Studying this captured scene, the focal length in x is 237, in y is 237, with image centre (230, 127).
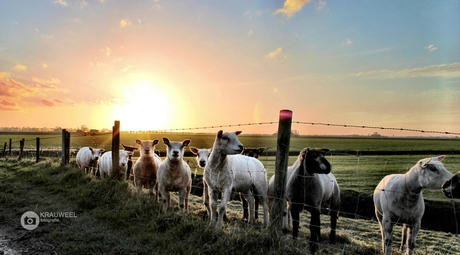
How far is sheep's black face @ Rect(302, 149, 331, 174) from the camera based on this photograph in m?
4.73

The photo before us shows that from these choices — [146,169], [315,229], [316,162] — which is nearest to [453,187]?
[316,162]

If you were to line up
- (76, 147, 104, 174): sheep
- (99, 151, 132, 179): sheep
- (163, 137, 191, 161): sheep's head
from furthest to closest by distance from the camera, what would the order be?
(76, 147, 104, 174): sheep < (99, 151, 132, 179): sheep < (163, 137, 191, 161): sheep's head

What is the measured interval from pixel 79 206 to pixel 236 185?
387 centimetres

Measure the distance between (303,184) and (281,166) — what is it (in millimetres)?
1159

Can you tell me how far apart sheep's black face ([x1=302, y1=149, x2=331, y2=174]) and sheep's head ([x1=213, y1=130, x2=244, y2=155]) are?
1468 millimetres

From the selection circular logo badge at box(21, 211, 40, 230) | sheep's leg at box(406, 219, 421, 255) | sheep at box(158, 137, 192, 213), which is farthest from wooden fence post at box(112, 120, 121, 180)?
sheep's leg at box(406, 219, 421, 255)

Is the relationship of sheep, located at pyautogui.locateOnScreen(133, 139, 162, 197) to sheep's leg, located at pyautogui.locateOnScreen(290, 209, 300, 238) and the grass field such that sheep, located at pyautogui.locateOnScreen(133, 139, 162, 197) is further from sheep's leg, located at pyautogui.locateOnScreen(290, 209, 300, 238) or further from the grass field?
sheep's leg, located at pyautogui.locateOnScreen(290, 209, 300, 238)

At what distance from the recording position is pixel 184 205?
6633 mm

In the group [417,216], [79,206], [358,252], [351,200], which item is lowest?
[351,200]

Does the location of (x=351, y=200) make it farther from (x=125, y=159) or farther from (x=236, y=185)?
(x=125, y=159)

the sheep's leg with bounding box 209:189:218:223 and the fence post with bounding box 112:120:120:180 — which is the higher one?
the fence post with bounding box 112:120:120:180

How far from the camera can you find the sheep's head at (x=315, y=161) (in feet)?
15.5

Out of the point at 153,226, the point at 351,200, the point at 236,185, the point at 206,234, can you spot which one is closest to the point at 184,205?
the point at 236,185

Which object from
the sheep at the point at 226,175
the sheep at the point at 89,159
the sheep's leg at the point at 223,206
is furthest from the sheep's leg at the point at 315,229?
the sheep at the point at 89,159
